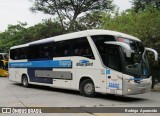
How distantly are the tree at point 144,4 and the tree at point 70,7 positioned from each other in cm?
1501

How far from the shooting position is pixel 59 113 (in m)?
10.4

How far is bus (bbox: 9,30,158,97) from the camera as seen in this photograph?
13695 millimetres

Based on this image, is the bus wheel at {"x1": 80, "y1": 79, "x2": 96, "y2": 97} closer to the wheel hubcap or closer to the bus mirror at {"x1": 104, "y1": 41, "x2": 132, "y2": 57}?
the wheel hubcap

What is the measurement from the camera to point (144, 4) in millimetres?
27016

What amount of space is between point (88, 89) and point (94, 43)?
2328mm

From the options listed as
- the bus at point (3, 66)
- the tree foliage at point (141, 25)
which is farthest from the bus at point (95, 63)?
the bus at point (3, 66)

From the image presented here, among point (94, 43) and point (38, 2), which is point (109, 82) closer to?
point (94, 43)

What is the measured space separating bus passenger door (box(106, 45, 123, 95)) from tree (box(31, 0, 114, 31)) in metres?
27.7

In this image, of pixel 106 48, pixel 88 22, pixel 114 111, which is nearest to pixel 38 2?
pixel 88 22

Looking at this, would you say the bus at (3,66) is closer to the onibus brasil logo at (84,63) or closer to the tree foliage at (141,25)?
the tree foliage at (141,25)

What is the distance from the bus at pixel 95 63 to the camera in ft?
44.9

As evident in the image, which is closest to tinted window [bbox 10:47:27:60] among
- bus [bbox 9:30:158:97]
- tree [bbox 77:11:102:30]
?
bus [bbox 9:30:158:97]

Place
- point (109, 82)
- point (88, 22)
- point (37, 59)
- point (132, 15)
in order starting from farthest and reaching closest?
point (88, 22) < point (132, 15) < point (37, 59) < point (109, 82)

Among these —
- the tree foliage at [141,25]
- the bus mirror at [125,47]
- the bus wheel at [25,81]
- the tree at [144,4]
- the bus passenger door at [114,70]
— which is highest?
the tree at [144,4]
